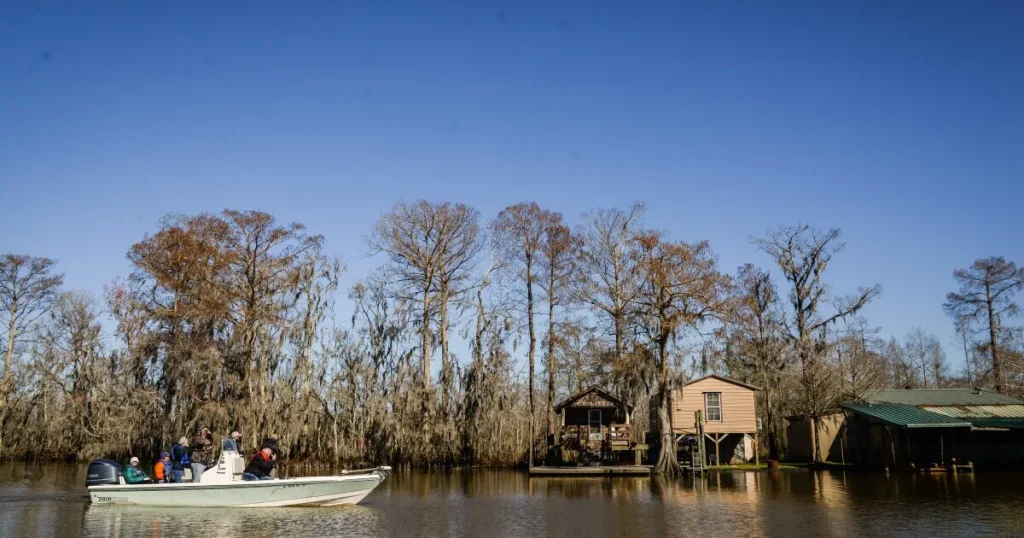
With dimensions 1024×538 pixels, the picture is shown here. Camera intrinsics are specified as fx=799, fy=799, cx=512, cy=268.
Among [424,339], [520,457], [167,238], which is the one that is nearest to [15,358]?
[167,238]

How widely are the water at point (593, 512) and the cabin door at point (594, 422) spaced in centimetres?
957

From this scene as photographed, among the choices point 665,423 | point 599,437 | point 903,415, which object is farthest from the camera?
point 599,437

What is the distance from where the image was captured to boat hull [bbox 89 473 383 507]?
71.3 ft

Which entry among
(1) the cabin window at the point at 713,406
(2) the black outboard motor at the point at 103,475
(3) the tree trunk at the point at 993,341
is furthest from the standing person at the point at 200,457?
(3) the tree trunk at the point at 993,341

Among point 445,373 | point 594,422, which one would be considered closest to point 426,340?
point 445,373

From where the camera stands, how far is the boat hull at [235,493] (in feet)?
71.3

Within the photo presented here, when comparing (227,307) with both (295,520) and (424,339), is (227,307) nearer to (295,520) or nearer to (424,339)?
(424,339)

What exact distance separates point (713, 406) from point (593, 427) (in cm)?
619

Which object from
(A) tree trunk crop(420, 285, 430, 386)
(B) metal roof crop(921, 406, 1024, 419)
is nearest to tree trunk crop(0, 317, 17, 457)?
(A) tree trunk crop(420, 285, 430, 386)

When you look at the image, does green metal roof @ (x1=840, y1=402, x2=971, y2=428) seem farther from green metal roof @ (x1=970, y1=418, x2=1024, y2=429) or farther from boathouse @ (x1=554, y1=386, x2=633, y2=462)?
boathouse @ (x1=554, y1=386, x2=633, y2=462)

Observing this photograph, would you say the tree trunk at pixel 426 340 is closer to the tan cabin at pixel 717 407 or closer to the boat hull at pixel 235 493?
the tan cabin at pixel 717 407

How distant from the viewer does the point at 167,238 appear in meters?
41.9

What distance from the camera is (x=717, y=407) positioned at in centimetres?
4056

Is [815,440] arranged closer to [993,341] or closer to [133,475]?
[993,341]
